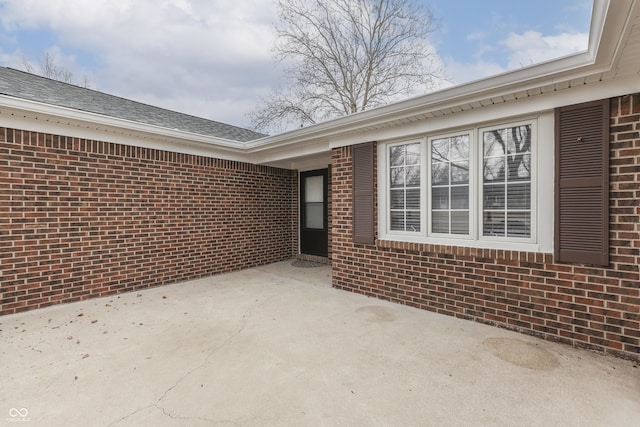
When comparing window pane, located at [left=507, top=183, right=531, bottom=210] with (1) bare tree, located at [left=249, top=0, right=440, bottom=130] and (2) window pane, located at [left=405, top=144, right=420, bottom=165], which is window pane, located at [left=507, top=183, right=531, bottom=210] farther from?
(1) bare tree, located at [left=249, top=0, right=440, bottom=130]

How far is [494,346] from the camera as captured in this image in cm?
298

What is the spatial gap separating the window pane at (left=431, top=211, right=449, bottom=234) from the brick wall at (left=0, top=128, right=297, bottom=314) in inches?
169

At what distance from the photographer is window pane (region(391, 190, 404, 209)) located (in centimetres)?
445

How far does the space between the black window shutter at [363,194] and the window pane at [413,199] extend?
1.85 ft

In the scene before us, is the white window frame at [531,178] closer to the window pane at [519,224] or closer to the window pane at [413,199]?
the window pane at [519,224]

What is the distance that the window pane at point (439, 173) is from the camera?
398 cm

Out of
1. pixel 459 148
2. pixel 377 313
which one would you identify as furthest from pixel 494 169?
pixel 377 313

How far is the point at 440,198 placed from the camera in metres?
4.05

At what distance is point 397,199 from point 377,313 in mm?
1706

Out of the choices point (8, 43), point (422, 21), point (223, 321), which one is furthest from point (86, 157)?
point (422, 21)

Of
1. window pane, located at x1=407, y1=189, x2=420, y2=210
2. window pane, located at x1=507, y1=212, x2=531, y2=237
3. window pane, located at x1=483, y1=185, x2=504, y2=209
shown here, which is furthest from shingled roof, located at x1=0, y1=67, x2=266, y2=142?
window pane, located at x1=507, y1=212, x2=531, y2=237

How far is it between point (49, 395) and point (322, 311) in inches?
108

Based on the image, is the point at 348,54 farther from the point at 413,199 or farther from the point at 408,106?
the point at 413,199

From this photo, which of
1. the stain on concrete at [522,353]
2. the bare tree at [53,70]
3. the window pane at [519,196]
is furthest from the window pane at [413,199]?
the bare tree at [53,70]
